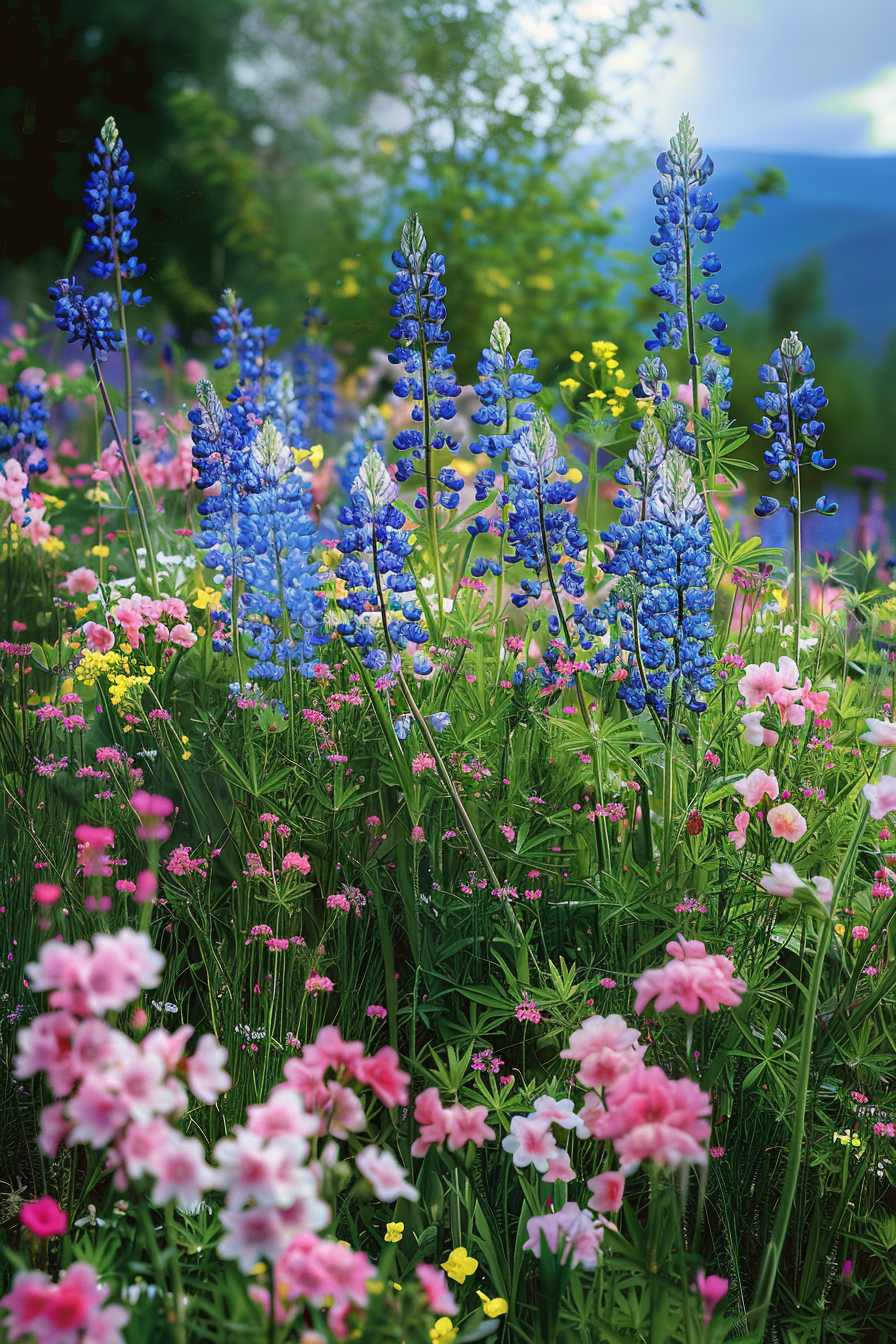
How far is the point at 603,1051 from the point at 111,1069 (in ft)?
2.13

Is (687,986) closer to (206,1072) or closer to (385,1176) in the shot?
(385,1176)

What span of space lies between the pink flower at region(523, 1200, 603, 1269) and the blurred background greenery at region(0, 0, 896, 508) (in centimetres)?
742

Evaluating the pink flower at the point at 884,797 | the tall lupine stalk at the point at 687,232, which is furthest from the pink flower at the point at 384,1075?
the tall lupine stalk at the point at 687,232

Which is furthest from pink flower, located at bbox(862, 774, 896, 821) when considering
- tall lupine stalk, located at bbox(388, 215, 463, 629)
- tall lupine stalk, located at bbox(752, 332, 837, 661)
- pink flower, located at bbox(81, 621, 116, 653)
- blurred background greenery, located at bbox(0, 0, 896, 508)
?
blurred background greenery, located at bbox(0, 0, 896, 508)

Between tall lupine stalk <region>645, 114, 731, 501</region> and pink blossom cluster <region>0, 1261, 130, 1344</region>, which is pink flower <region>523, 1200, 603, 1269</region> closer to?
pink blossom cluster <region>0, 1261, 130, 1344</region>

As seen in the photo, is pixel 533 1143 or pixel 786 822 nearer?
pixel 533 1143

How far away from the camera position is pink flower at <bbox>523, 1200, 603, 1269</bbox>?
1434mm

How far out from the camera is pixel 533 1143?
1612 mm

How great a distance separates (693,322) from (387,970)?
180cm

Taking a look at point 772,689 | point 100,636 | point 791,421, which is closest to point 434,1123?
point 772,689

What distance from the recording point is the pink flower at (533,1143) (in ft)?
5.24

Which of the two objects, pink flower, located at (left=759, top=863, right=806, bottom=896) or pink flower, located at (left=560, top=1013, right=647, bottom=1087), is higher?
pink flower, located at (left=759, top=863, right=806, bottom=896)

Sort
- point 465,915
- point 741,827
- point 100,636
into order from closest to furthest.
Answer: point 741,827, point 465,915, point 100,636

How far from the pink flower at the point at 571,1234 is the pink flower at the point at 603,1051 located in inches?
8.4
